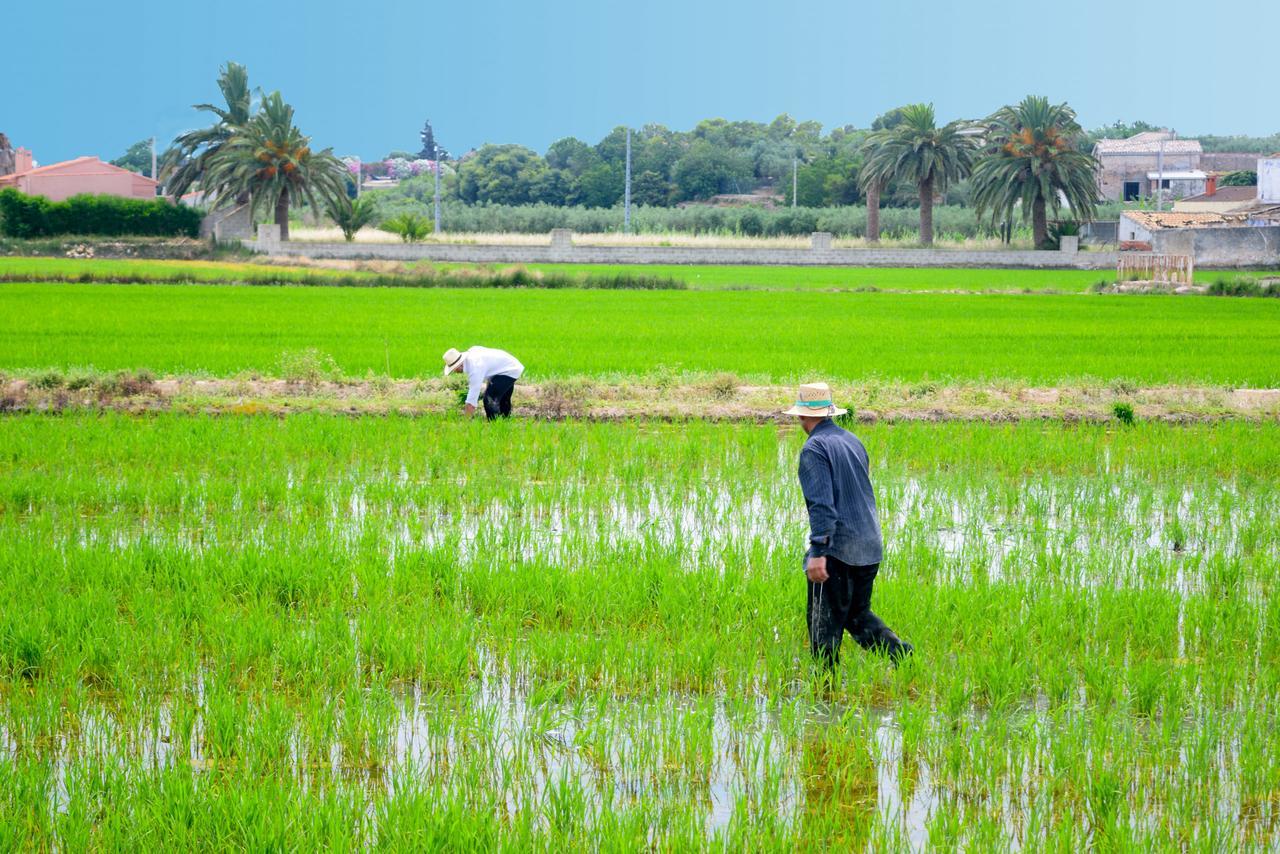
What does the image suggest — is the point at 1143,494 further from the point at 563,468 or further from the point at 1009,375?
the point at 1009,375

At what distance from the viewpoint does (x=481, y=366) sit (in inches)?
469

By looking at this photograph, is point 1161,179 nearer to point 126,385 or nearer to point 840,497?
point 126,385

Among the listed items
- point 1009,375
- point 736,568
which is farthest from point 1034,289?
point 736,568

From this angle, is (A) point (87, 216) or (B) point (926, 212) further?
(B) point (926, 212)

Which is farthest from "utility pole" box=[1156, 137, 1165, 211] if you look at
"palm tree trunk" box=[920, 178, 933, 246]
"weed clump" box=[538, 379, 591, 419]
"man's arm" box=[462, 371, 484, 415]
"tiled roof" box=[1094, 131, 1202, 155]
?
"man's arm" box=[462, 371, 484, 415]

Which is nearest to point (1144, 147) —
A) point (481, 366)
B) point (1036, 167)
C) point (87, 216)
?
point (1036, 167)

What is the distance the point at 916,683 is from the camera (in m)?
5.63

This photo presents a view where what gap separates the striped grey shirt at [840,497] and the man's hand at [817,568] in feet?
0.10

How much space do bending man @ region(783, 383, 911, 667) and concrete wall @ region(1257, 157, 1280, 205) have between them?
195 ft

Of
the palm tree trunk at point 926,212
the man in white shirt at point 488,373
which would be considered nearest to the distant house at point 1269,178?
the palm tree trunk at point 926,212

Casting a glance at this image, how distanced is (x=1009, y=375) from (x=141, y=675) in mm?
13511

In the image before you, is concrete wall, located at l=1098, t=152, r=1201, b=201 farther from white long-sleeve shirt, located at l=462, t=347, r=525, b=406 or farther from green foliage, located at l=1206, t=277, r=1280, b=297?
white long-sleeve shirt, located at l=462, t=347, r=525, b=406

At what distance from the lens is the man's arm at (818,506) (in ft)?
17.6

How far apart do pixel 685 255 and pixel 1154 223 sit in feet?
61.7
